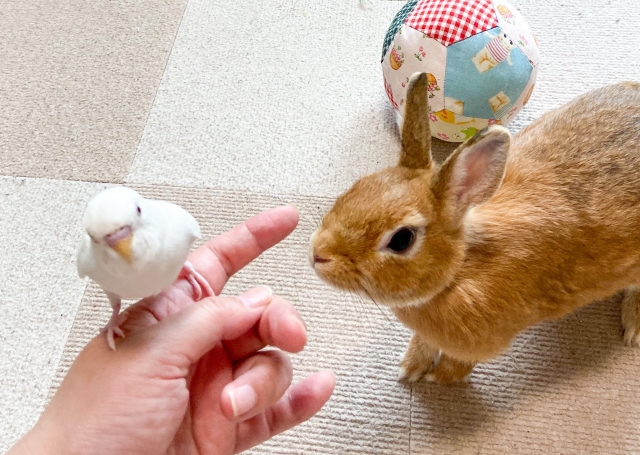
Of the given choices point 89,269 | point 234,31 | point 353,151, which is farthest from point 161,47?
point 89,269

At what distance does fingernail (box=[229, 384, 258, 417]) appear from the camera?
2.81 feet

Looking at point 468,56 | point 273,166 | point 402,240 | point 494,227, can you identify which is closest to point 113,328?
point 402,240

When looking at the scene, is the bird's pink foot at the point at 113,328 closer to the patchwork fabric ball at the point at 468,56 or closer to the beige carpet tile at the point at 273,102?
the beige carpet tile at the point at 273,102

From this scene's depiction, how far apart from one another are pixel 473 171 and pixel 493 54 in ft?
2.25

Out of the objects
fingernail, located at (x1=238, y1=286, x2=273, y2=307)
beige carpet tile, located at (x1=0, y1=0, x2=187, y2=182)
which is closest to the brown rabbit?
fingernail, located at (x1=238, y1=286, x2=273, y2=307)

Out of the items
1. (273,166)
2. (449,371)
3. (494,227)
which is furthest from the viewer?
(273,166)

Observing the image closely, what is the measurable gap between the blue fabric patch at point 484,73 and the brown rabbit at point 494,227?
236 mm

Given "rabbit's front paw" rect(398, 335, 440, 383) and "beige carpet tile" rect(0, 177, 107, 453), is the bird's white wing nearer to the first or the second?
"rabbit's front paw" rect(398, 335, 440, 383)

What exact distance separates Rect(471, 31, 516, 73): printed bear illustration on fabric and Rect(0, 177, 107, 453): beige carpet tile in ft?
3.93

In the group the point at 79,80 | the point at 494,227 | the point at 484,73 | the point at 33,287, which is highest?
the point at 484,73

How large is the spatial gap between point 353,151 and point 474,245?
2.50 feet

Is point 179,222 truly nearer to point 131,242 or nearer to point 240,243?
point 131,242

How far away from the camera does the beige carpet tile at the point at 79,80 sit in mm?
1780

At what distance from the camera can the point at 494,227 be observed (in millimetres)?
1097
